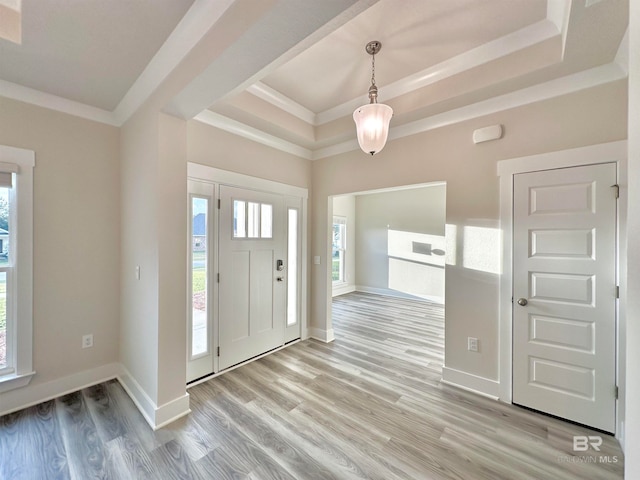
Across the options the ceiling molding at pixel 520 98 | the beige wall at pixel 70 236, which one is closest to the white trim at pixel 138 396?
the beige wall at pixel 70 236

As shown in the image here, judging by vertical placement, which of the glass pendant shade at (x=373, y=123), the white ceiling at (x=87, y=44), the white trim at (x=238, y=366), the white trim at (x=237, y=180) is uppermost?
the white ceiling at (x=87, y=44)

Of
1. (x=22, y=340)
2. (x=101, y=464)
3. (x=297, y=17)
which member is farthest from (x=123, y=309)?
(x=297, y=17)

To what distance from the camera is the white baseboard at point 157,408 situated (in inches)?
76.3

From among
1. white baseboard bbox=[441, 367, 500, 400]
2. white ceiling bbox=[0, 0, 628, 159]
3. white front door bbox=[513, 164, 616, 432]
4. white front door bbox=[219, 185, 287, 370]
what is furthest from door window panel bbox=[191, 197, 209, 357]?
white front door bbox=[513, 164, 616, 432]

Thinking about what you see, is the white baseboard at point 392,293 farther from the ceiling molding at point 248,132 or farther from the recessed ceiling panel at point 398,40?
the recessed ceiling panel at point 398,40

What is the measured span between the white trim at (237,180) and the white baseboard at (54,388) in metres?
2.09

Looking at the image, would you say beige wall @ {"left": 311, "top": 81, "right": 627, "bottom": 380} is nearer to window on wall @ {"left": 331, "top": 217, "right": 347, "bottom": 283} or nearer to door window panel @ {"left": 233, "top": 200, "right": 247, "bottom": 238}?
door window panel @ {"left": 233, "top": 200, "right": 247, "bottom": 238}

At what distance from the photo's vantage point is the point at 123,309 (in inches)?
101

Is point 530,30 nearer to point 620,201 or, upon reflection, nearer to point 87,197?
point 620,201

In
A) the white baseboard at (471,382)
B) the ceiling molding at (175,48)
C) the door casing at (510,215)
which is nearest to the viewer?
the ceiling molding at (175,48)

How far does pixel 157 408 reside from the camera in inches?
76.2

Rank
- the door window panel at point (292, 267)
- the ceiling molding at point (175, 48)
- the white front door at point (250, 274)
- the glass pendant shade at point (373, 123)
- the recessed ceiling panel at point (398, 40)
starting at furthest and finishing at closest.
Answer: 1. the door window panel at point (292, 267)
2. the white front door at point (250, 274)
3. the glass pendant shade at point (373, 123)
4. the recessed ceiling panel at point (398, 40)
5. the ceiling molding at point (175, 48)

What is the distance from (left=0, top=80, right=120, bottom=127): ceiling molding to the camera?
2053mm

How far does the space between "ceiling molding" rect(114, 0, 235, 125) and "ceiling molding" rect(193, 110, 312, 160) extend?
0.49 metres
